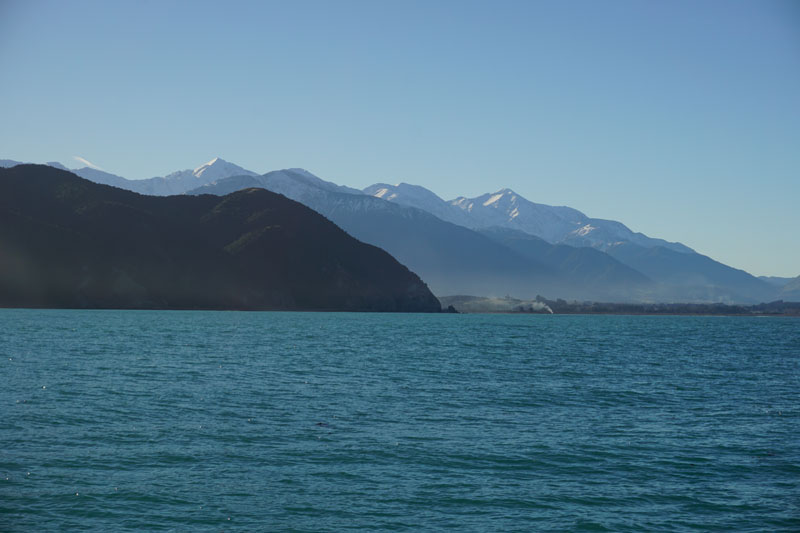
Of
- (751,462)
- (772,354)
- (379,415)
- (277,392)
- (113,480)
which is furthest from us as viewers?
(772,354)

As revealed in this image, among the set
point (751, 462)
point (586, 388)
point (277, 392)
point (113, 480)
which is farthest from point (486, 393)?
point (113, 480)

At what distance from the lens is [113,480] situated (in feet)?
99.3

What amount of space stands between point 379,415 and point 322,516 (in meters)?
20.1

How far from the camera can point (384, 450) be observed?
121 ft

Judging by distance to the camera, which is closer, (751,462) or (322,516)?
(322,516)

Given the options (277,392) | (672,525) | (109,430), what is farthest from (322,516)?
(277,392)

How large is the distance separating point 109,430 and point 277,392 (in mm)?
18073

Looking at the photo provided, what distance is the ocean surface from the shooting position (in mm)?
27469

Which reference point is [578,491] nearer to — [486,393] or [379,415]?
[379,415]

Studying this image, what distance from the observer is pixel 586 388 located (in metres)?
64.8

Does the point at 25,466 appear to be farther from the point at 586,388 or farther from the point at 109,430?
the point at 586,388

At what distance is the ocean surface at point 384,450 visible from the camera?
2747 centimetres

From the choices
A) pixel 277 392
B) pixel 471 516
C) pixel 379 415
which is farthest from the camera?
pixel 277 392

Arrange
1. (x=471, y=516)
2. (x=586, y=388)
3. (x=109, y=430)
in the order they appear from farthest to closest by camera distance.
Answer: (x=586, y=388) → (x=109, y=430) → (x=471, y=516)
